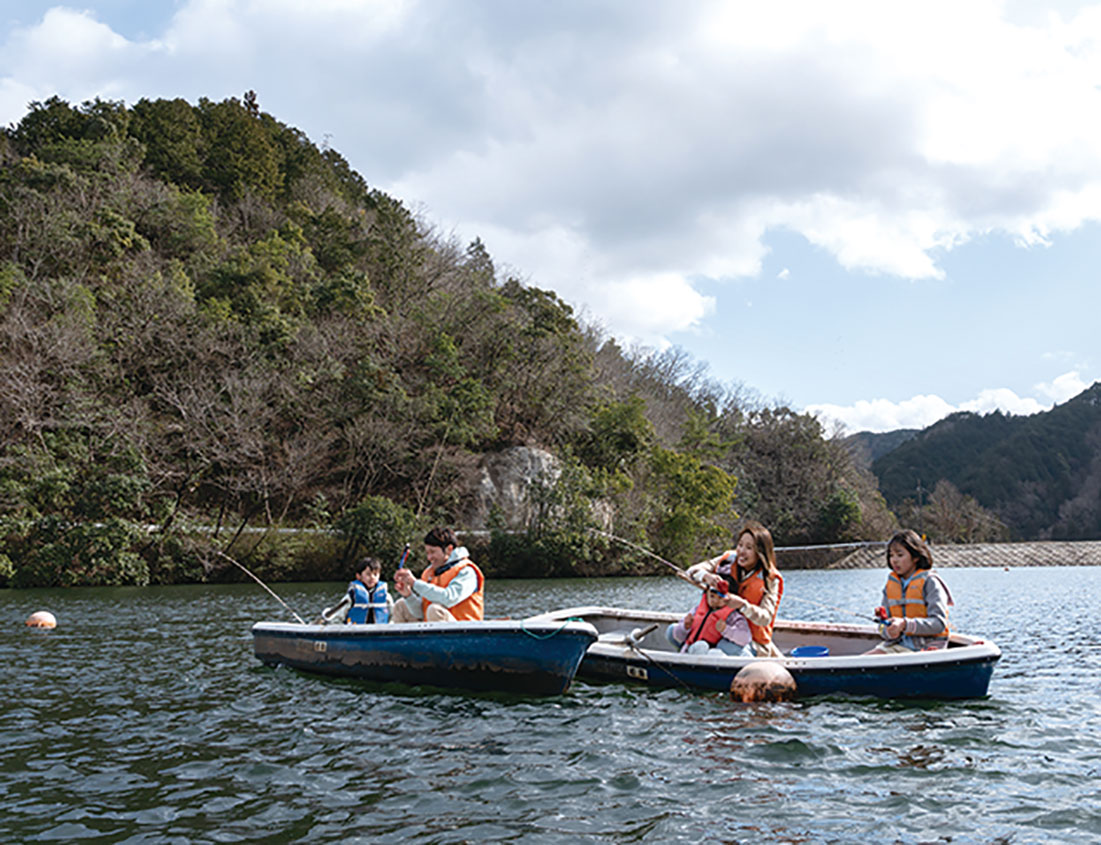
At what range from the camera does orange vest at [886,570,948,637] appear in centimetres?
802

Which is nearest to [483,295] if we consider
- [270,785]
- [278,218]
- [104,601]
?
[278,218]

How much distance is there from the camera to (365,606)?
10211mm

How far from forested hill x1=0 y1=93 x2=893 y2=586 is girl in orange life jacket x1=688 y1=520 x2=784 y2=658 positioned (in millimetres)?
20511

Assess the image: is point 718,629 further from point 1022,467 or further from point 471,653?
point 1022,467

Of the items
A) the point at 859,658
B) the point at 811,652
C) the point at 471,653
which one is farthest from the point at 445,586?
the point at 859,658

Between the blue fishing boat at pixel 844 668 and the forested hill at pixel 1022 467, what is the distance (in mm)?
71068

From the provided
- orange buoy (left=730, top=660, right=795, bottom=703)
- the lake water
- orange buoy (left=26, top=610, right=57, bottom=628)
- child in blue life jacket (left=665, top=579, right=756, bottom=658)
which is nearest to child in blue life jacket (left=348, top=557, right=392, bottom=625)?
the lake water

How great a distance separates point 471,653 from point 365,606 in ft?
8.49

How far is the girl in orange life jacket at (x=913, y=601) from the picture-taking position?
792 centimetres

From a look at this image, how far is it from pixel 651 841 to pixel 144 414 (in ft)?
92.5

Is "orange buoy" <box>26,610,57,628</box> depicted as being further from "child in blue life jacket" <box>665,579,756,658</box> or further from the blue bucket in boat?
the blue bucket in boat

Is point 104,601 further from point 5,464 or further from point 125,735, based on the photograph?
point 125,735

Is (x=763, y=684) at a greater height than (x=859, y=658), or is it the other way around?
(x=859, y=658)

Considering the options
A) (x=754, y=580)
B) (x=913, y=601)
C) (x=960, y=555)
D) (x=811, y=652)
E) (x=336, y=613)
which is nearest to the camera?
(x=913, y=601)
